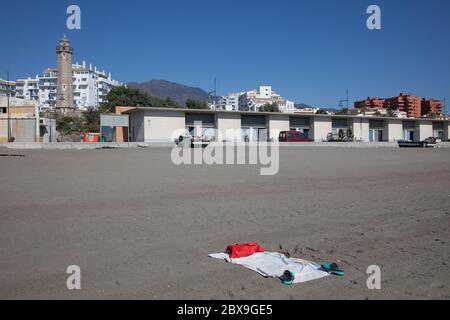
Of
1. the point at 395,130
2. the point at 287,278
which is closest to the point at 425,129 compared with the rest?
the point at 395,130

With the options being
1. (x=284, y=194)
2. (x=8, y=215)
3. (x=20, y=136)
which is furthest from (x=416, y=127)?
(x=8, y=215)

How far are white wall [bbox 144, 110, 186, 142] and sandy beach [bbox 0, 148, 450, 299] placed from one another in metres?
41.6

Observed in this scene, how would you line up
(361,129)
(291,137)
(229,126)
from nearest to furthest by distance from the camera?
(291,137), (229,126), (361,129)

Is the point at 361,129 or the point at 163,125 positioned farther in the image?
the point at 361,129

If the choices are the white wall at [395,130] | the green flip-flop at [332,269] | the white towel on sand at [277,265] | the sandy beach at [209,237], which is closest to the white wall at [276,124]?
the white wall at [395,130]

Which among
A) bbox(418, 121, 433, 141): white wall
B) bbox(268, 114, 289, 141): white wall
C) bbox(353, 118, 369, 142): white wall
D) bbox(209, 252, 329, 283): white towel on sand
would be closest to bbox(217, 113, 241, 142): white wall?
bbox(268, 114, 289, 141): white wall

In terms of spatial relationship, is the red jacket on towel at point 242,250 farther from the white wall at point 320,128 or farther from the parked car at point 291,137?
the white wall at point 320,128

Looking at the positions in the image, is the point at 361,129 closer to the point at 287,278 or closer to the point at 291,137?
the point at 291,137

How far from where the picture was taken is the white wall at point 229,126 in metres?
59.8

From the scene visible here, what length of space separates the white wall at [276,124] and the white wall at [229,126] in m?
5.91

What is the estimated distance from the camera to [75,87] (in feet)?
516

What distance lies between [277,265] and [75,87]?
168m
